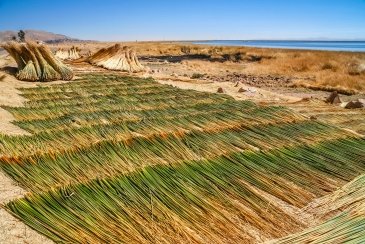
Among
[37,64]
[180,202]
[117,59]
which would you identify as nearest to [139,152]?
[180,202]

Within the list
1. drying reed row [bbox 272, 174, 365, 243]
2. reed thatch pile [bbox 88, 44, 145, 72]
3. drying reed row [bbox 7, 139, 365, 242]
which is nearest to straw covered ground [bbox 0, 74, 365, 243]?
drying reed row [bbox 7, 139, 365, 242]

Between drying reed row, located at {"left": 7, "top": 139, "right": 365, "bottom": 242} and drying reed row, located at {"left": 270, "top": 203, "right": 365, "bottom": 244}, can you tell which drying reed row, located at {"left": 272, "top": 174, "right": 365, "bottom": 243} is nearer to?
drying reed row, located at {"left": 270, "top": 203, "right": 365, "bottom": 244}

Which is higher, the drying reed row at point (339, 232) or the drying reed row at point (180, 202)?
the drying reed row at point (339, 232)

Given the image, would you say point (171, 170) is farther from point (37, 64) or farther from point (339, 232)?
point (37, 64)

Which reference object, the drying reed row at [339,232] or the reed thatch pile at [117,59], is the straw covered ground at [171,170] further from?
the reed thatch pile at [117,59]

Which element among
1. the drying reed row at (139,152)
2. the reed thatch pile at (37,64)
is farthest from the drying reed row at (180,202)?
the reed thatch pile at (37,64)
